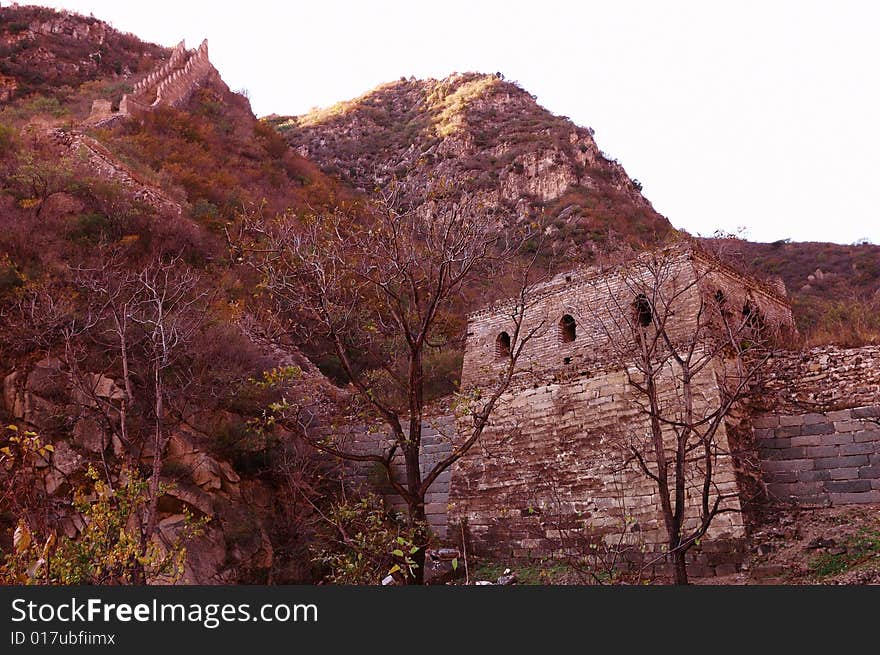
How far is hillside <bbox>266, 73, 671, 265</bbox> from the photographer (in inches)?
1473

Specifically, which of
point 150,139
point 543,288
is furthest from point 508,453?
point 150,139

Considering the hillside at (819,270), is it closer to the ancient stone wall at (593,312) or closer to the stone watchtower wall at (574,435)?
the ancient stone wall at (593,312)

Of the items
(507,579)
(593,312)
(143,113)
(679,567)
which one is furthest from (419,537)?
(143,113)

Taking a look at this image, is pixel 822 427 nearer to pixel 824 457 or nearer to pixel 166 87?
pixel 824 457

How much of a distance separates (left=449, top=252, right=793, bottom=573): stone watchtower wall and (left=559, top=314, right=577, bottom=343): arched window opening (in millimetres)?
48

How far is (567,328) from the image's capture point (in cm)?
1527

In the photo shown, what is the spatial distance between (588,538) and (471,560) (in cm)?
276

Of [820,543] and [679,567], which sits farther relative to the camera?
[820,543]

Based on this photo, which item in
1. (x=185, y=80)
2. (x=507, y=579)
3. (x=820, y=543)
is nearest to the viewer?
(x=820, y=543)

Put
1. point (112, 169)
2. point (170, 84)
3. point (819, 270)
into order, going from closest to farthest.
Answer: point (112, 169), point (170, 84), point (819, 270)

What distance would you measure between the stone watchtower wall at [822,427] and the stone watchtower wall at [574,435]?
1224 mm

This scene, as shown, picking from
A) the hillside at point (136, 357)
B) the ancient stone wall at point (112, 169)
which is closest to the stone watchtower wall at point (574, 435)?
the hillside at point (136, 357)

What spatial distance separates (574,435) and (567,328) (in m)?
2.58

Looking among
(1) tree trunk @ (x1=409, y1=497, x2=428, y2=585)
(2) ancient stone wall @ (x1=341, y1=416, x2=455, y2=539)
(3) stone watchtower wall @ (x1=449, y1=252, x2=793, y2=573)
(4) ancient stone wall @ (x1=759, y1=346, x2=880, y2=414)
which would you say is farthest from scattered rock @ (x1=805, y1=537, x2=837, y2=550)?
(2) ancient stone wall @ (x1=341, y1=416, x2=455, y2=539)
